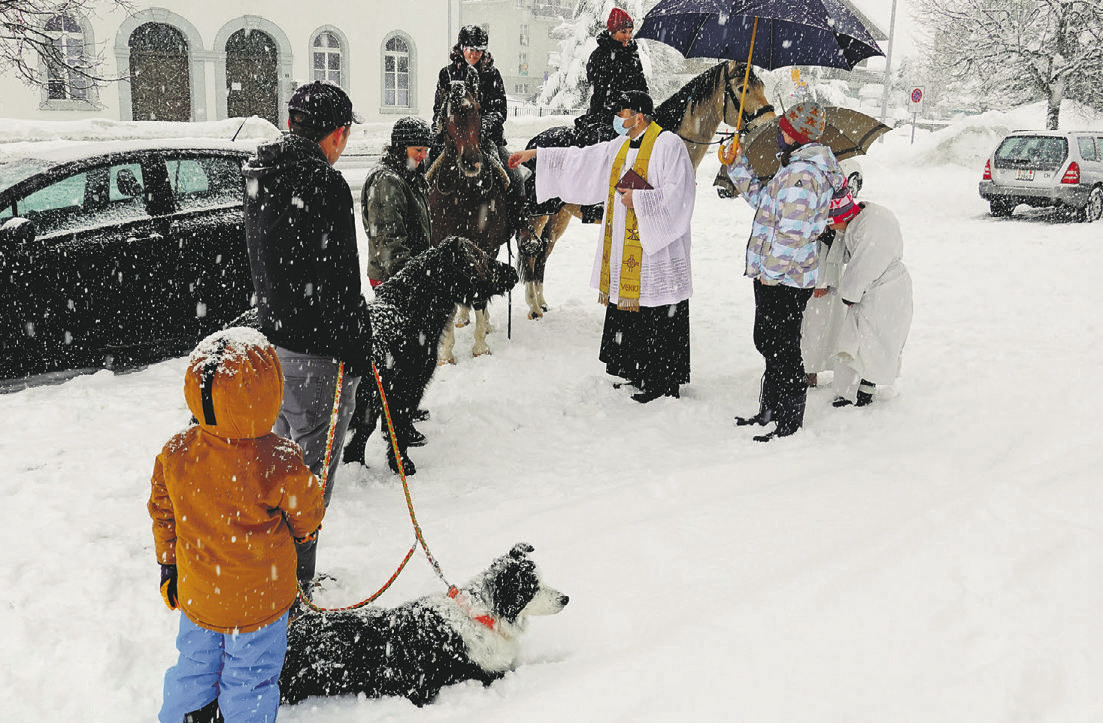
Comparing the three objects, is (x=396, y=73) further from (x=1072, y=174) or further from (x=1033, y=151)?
(x=1072, y=174)

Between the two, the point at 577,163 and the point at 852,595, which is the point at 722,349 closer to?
the point at 577,163

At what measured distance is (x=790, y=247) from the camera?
4.90m

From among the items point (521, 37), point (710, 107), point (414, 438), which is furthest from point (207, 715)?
point (521, 37)

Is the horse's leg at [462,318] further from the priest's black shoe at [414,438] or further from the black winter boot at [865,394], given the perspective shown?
the black winter boot at [865,394]

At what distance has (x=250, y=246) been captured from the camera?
306 centimetres

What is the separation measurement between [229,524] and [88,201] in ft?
16.5

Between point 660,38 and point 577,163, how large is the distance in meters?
1.73

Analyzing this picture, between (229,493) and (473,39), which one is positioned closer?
(229,493)

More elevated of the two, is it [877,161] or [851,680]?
[877,161]

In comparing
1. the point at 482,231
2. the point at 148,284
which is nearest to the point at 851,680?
the point at 482,231

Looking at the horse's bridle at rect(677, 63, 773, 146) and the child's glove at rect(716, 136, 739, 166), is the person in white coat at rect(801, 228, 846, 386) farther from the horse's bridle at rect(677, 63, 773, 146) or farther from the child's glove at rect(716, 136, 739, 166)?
the horse's bridle at rect(677, 63, 773, 146)

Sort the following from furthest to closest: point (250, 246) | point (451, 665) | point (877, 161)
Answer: point (877, 161), point (250, 246), point (451, 665)

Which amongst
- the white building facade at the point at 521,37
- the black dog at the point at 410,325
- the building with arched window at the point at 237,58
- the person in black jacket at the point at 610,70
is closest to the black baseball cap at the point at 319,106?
the black dog at the point at 410,325

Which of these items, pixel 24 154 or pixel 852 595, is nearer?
pixel 852 595
